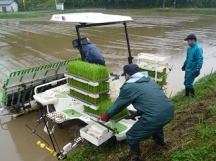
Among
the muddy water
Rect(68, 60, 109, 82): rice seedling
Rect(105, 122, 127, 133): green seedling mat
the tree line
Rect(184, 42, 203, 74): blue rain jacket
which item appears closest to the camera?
Rect(68, 60, 109, 82): rice seedling

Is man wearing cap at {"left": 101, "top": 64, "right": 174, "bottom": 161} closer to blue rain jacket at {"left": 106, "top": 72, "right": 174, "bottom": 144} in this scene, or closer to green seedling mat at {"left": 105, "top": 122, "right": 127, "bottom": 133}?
blue rain jacket at {"left": 106, "top": 72, "right": 174, "bottom": 144}

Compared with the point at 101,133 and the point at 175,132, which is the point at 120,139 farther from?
the point at 175,132

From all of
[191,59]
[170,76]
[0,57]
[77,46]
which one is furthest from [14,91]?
[0,57]

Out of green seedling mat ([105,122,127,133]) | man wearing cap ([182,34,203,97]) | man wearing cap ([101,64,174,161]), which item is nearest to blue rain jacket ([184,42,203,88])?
man wearing cap ([182,34,203,97])

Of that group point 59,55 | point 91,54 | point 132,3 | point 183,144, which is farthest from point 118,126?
point 132,3

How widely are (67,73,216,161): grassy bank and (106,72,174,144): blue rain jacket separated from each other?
0.46m

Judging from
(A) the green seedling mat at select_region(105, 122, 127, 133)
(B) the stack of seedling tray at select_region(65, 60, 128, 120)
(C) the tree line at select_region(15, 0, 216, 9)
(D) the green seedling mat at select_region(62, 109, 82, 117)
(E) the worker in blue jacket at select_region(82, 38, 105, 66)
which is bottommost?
(A) the green seedling mat at select_region(105, 122, 127, 133)

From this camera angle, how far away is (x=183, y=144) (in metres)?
3.08

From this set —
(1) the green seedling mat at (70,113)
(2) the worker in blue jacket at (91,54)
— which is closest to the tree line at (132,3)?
(2) the worker in blue jacket at (91,54)

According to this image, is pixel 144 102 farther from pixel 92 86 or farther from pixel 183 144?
pixel 92 86

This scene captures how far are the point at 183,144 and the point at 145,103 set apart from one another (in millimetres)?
870

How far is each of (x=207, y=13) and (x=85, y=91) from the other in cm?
3408

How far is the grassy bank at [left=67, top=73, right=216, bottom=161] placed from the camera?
280 centimetres

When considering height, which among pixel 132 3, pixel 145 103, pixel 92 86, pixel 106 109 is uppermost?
pixel 132 3
